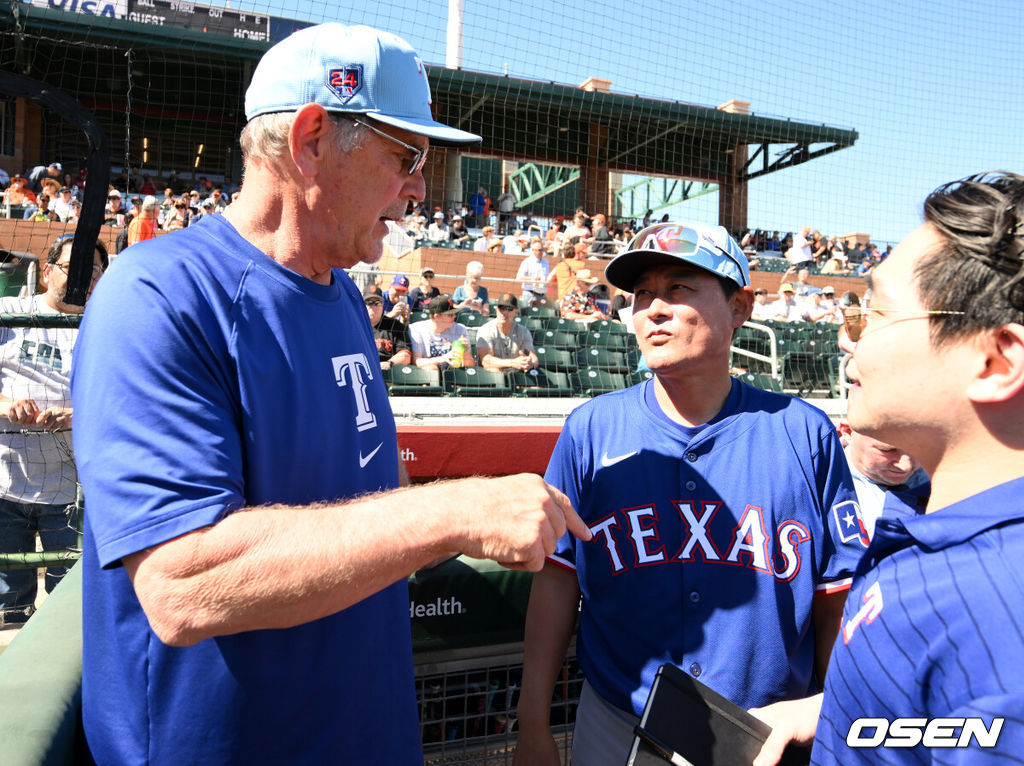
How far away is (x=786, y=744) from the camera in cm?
139

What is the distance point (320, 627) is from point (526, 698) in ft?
2.21

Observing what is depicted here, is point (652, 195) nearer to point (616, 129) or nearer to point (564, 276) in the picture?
point (616, 129)

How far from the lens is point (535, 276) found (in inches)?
490

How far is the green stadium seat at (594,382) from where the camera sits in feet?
28.8

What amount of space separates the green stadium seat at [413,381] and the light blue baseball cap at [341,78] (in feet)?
19.8

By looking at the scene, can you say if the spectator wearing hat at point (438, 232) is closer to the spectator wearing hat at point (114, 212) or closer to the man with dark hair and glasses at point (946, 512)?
the spectator wearing hat at point (114, 212)

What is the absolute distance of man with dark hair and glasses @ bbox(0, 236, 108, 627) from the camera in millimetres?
3092

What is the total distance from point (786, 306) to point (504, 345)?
22.4ft

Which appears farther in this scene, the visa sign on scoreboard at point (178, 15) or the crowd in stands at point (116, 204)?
the visa sign on scoreboard at point (178, 15)

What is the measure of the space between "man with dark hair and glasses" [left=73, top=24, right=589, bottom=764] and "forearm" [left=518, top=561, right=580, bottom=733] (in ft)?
1.11

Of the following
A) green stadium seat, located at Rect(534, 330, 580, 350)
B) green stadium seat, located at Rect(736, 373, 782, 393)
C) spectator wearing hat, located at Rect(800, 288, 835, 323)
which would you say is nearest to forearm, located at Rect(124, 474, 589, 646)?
green stadium seat, located at Rect(736, 373, 782, 393)

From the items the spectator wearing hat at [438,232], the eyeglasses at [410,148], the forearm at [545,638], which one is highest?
the spectator wearing hat at [438,232]

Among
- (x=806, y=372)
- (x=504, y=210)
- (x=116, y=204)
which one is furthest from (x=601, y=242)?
(x=116, y=204)

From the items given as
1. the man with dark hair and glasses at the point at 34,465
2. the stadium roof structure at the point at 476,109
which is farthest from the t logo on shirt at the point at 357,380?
the stadium roof structure at the point at 476,109
